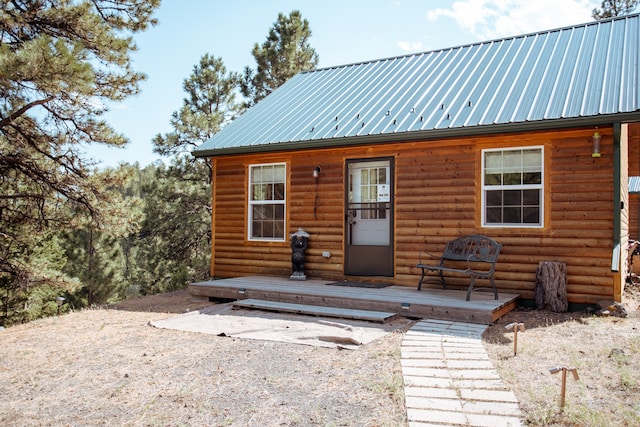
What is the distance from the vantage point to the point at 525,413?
2.97 metres

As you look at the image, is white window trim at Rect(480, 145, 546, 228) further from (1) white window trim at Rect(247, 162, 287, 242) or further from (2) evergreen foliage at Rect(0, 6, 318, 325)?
(2) evergreen foliage at Rect(0, 6, 318, 325)

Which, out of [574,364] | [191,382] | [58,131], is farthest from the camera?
[58,131]

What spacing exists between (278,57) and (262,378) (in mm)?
18652

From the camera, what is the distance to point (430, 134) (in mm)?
7016

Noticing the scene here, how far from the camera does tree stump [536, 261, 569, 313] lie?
6.28 meters

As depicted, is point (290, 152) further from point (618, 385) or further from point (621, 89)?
point (618, 385)

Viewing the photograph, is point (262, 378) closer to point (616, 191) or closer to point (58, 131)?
point (616, 191)

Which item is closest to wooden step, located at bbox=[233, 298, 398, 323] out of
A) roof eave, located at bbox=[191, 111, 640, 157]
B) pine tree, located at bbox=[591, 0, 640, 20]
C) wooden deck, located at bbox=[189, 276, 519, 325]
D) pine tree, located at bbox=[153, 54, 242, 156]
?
wooden deck, located at bbox=[189, 276, 519, 325]

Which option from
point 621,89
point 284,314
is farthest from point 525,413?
point 621,89

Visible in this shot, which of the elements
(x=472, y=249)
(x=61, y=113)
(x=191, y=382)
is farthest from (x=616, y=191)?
(x=61, y=113)

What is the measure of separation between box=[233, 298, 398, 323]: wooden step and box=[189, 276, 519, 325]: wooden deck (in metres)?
0.12

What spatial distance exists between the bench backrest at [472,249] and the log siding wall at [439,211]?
19cm

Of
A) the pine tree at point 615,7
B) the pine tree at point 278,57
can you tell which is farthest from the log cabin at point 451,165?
the pine tree at point 615,7

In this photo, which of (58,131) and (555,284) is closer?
(555,284)
